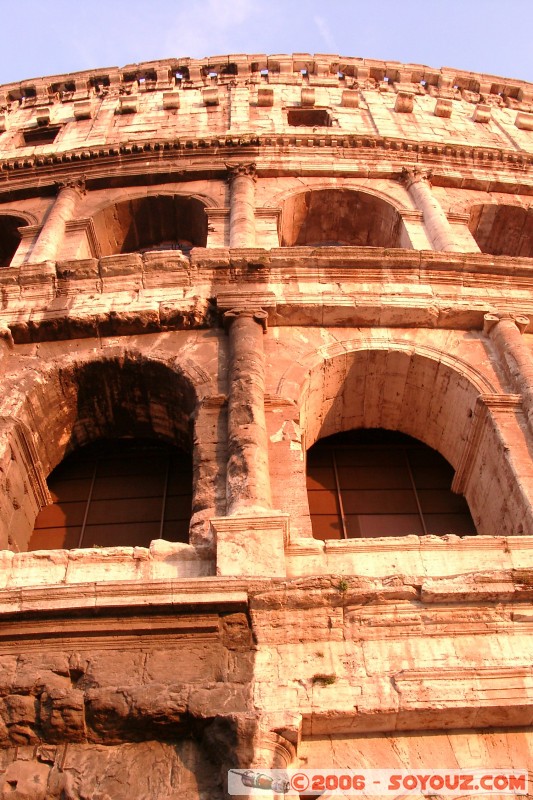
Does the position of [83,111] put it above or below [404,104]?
above

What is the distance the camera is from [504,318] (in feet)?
30.2

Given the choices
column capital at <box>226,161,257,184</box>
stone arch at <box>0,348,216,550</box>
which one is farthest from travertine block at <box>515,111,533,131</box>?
stone arch at <box>0,348,216,550</box>

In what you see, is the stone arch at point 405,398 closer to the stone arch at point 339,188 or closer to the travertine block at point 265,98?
the stone arch at point 339,188

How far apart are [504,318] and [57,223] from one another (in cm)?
673

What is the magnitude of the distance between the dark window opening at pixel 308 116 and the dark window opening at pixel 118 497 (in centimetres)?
977

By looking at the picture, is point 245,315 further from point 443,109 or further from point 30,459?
point 443,109

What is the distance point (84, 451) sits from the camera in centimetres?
927

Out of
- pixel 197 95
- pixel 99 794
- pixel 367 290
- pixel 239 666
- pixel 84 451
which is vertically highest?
pixel 197 95

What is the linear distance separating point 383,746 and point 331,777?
40 centimetres

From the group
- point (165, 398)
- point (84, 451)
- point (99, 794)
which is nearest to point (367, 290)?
point (165, 398)

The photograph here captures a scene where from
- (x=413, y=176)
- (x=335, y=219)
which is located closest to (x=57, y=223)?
(x=335, y=219)

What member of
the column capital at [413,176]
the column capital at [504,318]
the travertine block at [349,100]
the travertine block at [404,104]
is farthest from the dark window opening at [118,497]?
the travertine block at [404,104]

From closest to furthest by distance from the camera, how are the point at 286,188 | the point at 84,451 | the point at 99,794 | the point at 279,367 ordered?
the point at 99,794 → the point at 279,367 → the point at 84,451 → the point at 286,188

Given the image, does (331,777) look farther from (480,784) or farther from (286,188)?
(286,188)
